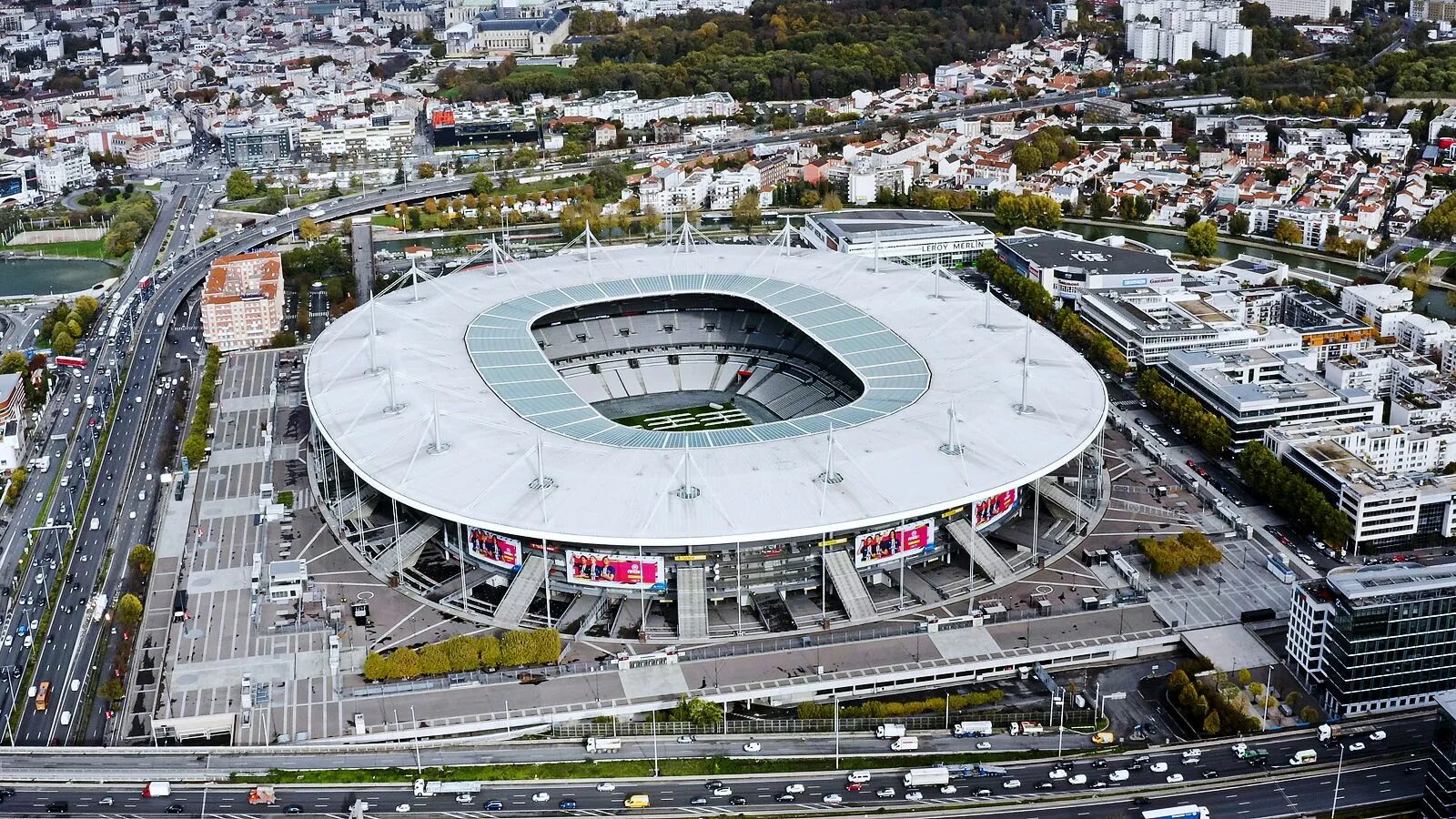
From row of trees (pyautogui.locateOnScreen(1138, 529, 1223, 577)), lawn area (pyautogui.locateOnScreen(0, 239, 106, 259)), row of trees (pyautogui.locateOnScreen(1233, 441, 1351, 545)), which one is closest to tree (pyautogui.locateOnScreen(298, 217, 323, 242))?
lawn area (pyautogui.locateOnScreen(0, 239, 106, 259))

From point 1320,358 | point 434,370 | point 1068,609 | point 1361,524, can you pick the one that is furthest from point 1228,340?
point 434,370

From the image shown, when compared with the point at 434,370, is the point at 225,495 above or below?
below

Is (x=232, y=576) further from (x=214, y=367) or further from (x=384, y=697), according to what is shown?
(x=214, y=367)

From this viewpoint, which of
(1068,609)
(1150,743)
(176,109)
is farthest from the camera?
(176,109)

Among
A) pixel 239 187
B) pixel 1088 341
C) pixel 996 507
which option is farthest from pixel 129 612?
pixel 239 187

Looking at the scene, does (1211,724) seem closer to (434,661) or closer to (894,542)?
(894,542)
